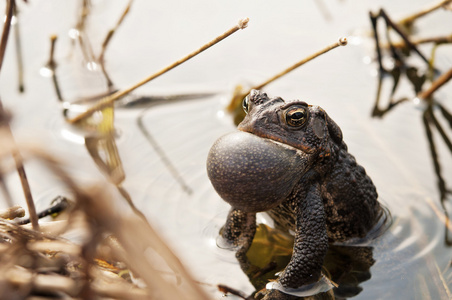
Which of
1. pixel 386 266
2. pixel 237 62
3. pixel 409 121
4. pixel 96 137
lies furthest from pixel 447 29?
pixel 96 137

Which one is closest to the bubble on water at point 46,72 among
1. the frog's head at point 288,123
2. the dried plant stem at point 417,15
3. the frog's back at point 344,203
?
the frog's back at point 344,203

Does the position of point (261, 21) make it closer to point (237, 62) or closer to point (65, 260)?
point (237, 62)

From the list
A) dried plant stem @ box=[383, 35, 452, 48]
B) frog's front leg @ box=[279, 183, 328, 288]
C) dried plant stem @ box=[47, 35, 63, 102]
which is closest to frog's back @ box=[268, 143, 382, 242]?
frog's front leg @ box=[279, 183, 328, 288]

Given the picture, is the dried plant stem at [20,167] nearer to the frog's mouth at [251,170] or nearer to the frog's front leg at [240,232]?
the frog's mouth at [251,170]

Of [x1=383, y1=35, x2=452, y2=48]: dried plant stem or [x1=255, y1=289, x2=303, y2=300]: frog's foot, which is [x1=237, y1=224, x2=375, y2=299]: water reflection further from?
[x1=383, y1=35, x2=452, y2=48]: dried plant stem

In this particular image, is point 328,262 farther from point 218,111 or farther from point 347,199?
point 218,111
